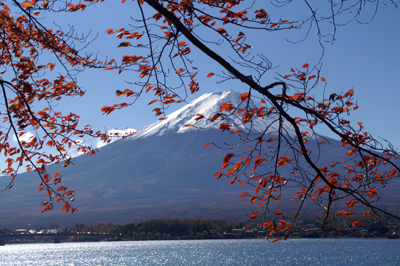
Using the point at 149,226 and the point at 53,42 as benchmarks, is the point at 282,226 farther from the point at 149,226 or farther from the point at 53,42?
the point at 149,226

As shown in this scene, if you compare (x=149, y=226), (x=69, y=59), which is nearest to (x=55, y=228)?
(x=149, y=226)

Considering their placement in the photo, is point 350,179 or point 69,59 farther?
point 69,59

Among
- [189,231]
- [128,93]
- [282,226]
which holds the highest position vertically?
[128,93]

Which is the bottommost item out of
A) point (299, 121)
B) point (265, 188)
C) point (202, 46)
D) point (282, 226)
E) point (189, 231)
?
point (189, 231)

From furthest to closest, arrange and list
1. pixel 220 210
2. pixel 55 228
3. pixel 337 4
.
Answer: pixel 220 210 < pixel 55 228 < pixel 337 4

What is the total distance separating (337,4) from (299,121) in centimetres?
159

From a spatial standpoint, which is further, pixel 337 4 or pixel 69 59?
pixel 69 59

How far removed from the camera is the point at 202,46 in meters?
3.89

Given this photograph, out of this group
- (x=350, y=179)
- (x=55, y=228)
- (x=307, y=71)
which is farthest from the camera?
(x=55, y=228)

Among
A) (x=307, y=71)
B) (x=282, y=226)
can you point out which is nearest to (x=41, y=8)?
(x=307, y=71)

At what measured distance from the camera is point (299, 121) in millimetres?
4508

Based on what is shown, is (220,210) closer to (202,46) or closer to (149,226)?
(149,226)

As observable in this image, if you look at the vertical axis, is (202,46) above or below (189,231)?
above

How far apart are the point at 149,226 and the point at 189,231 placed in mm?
20656
